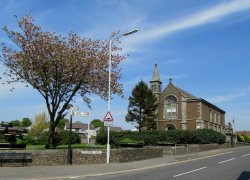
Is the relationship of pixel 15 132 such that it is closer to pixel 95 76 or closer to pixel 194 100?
pixel 95 76

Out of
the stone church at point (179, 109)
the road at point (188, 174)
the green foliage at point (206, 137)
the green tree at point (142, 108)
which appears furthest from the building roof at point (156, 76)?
the road at point (188, 174)

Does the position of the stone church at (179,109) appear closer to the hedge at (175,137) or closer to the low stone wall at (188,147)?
the hedge at (175,137)

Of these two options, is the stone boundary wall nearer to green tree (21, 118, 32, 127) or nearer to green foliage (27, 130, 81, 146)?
green foliage (27, 130, 81, 146)

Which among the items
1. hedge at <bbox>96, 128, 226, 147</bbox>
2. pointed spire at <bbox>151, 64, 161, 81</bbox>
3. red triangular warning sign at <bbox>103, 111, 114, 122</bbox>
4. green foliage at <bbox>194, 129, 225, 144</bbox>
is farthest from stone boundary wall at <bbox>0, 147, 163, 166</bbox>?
pointed spire at <bbox>151, 64, 161, 81</bbox>

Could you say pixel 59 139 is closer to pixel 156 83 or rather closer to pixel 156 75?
pixel 156 83

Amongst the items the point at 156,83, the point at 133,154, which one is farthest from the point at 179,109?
the point at 133,154

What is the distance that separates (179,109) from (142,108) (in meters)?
11.9

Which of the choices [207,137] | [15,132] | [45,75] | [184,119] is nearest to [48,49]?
[45,75]

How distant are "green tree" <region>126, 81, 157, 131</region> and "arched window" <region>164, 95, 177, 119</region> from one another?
10227 millimetres

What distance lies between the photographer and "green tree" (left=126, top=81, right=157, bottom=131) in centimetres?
6253

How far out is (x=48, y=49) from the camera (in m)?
27.8

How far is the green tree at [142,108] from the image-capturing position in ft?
205

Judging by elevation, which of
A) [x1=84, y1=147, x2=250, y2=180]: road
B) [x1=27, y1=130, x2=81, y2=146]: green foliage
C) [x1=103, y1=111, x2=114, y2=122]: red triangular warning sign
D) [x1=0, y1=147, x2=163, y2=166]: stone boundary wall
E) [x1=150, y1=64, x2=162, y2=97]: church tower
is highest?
[x1=150, y1=64, x2=162, y2=97]: church tower

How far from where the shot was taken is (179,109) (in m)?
72.0
